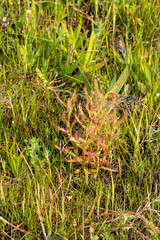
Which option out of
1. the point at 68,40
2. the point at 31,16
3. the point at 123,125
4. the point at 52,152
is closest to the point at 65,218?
the point at 52,152

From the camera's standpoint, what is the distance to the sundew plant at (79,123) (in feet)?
4.75

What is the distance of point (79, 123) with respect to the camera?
157cm

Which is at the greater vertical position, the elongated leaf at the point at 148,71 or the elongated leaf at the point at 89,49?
the elongated leaf at the point at 89,49

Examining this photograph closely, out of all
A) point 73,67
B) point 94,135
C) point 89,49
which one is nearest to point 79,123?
point 94,135

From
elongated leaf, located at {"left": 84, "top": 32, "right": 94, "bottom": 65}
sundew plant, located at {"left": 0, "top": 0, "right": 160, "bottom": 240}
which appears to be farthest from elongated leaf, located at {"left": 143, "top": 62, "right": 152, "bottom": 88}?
elongated leaf, located at {"left": 84, "top": 32, "right": 94, "bottom": 65}

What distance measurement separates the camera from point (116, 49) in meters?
2.20

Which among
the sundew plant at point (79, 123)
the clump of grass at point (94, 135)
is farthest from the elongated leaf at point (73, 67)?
the clump of grass at point (94, 135)

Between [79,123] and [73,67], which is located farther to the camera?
[73,67]

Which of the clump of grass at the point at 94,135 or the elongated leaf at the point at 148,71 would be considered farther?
the elongated leaf at the point at 148,71

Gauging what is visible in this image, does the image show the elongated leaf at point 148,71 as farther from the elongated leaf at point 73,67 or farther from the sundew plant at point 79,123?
the elongated leaf at point 73,67

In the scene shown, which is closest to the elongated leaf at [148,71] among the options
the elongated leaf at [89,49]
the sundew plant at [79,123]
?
the sundew plant at [79,123]

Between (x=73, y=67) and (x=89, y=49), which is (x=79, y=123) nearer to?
(x=73, y=67)

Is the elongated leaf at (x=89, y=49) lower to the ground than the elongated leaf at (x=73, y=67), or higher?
higher

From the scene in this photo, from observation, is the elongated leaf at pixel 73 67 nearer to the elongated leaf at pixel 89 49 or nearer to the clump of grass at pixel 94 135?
the elongated leaf at pixel 89 49
